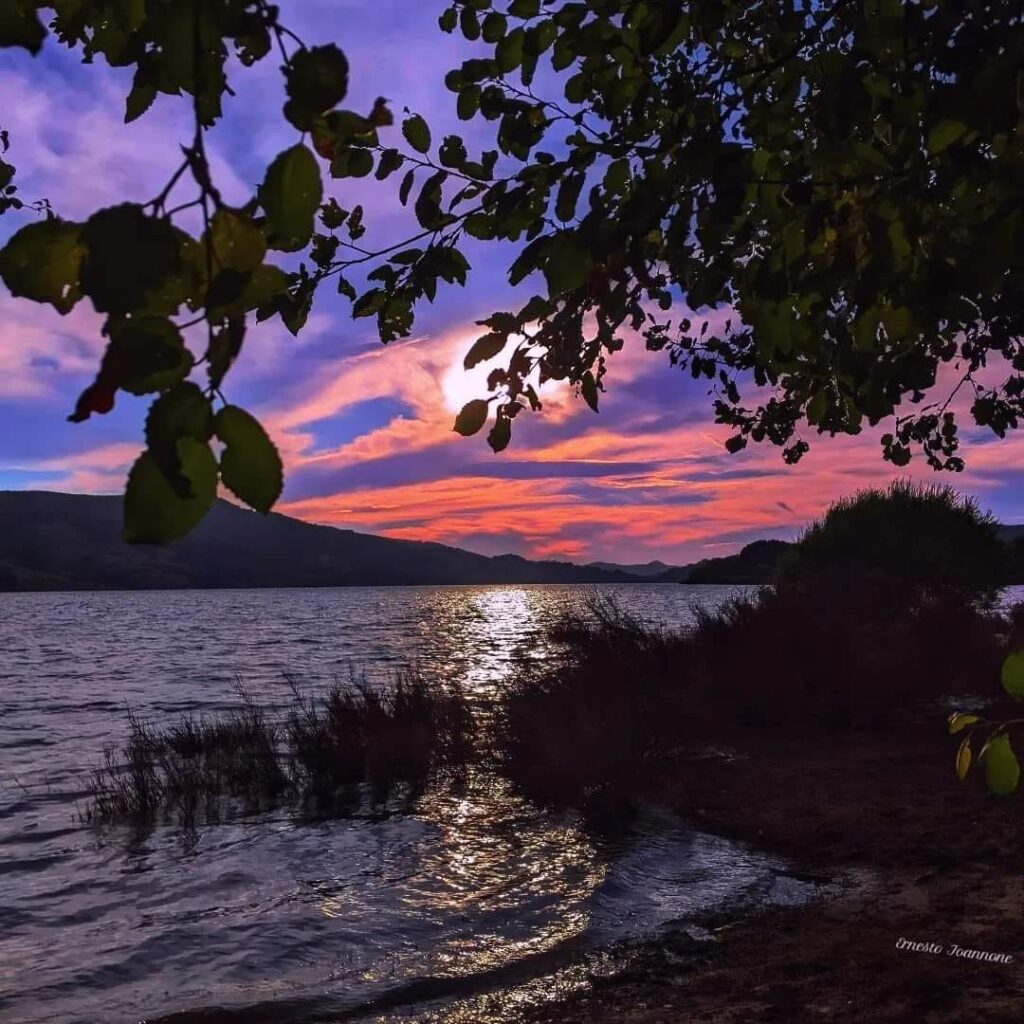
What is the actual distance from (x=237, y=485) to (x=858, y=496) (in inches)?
1031

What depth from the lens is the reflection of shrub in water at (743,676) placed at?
37.3ft

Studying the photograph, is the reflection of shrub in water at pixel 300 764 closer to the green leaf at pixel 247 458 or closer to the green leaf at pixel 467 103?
the green leaf at pixel 467 103

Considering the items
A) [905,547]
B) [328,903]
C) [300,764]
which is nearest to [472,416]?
[328,903]

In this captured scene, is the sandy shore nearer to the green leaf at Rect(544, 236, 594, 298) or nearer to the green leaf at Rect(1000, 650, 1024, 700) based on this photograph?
the green leaf at Rect(1000, 650, 1024, 700)

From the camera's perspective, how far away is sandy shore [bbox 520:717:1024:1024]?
468 cm

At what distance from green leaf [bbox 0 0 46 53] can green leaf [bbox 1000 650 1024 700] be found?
5.97ft

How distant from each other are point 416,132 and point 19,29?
1831 mm

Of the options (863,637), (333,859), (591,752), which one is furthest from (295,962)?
(863,637)

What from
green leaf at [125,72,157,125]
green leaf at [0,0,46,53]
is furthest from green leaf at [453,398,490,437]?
green leaf at [0,0,46,53]

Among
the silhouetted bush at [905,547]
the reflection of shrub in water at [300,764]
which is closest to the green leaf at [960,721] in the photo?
the reflection of shrub in water at [300,764]

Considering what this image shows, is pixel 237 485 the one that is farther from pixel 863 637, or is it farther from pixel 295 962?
pixel 863 637

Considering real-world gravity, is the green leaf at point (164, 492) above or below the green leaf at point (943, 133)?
below

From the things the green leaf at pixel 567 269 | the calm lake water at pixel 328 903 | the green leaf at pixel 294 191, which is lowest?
the calm lake water at pixel 328 903

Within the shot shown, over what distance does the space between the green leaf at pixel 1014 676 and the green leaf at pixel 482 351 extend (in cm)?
126
